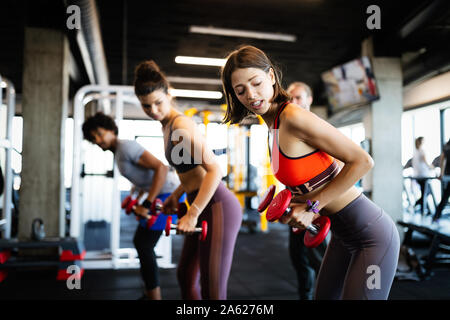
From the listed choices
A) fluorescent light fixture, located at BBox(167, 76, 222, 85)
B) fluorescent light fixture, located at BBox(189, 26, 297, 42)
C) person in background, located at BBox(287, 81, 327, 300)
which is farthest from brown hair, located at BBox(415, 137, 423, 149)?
fluorescent light fixture, located at BBox(167, 76, 222, 85)

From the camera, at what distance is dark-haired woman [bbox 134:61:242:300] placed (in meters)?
1.30

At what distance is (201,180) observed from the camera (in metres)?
1.44

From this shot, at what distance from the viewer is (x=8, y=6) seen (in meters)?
4.21

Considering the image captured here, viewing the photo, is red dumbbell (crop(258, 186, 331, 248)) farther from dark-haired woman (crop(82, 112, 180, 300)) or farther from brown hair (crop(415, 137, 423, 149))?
dark-haired woman (crop(82, 112, 180, 300))

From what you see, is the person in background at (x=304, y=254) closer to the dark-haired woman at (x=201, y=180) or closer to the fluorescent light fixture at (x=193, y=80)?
the dark-haired woman at (x=201, y=180)

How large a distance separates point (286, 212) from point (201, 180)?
0.67m

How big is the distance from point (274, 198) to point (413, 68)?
13.0ft

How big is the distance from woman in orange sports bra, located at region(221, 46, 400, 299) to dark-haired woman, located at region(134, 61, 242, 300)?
0.36m

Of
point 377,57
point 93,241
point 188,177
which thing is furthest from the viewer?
point 93,241

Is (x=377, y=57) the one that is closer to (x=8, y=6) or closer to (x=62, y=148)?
(x=62, y=148)

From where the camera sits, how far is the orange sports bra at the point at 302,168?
0.87 metres

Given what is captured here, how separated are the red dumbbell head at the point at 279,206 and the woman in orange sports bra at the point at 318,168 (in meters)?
0.04

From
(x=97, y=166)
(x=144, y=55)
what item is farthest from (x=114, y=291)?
(x=144, y=55)

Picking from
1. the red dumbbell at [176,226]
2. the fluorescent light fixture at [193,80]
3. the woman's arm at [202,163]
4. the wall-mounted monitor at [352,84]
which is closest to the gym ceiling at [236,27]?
the wall-mounted monitor at [352,84]
